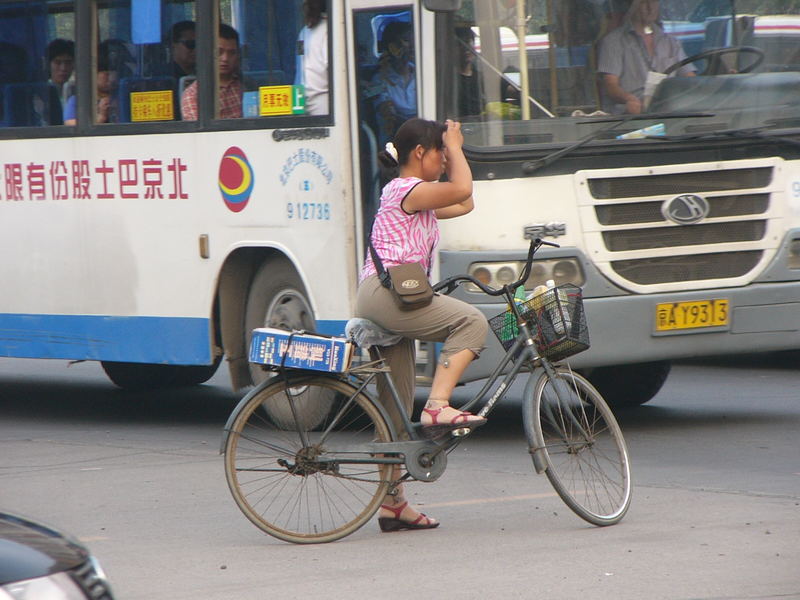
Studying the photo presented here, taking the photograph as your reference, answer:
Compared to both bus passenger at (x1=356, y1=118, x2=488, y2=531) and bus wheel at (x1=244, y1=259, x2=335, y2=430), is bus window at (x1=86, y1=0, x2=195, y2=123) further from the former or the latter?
bus passenger at (x1=356, y1=118, x2=488, y2=531)

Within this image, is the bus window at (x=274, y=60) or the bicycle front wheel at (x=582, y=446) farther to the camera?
the bus window at (x=274, y=60)

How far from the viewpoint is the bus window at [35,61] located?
10.5 m

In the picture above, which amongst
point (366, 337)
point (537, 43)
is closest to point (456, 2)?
point (537, 43)

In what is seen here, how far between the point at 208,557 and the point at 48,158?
193 inches

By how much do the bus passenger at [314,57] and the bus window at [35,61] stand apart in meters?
1.91

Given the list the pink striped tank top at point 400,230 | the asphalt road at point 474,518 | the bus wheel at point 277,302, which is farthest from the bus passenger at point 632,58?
the pink striped tank top at point 400,230

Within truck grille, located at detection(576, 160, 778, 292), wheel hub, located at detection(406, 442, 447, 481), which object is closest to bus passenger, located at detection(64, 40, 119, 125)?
truck grille, located at detection(576, 160, 778, 292)

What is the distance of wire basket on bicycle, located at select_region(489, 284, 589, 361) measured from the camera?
6602 millimetres

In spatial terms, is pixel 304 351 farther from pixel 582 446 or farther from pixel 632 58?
pixel 632 58

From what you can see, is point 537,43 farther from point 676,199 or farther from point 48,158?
point 48,158

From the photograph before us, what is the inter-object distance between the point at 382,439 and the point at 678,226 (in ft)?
9.96

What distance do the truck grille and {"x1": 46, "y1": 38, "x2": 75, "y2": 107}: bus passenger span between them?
12.0 feet

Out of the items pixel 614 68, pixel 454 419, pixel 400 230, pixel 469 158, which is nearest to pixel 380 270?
pixel 400 230

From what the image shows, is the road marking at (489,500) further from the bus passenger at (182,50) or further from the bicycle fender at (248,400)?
the bus passenger at (182,50)
